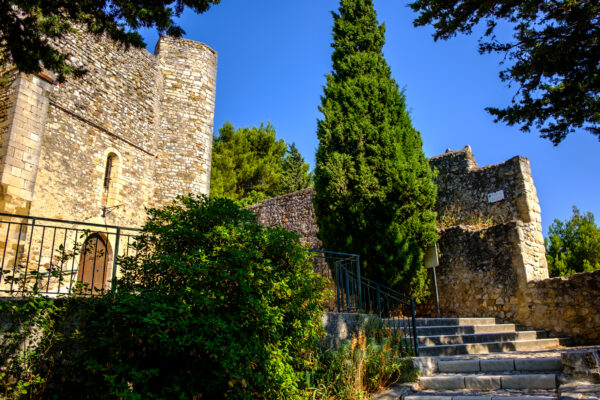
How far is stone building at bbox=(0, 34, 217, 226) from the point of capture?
876 cm

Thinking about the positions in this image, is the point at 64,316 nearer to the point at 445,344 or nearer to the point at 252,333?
the point at 252,333

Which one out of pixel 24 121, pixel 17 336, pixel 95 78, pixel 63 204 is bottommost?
pixel 17 336

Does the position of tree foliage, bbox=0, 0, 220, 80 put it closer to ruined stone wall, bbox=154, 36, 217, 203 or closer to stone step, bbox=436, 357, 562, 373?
stone step, bbox=436, 357, 562, 373

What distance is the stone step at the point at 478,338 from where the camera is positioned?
659 cm

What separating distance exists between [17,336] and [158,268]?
1373 millimetres

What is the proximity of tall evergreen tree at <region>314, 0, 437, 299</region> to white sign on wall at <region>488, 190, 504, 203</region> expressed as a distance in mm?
2215

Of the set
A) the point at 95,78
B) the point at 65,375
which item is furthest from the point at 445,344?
the point at 95,78

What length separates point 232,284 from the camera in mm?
4117

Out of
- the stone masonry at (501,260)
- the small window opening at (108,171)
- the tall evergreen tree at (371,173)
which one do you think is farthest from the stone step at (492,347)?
the small window opening at (108,171)

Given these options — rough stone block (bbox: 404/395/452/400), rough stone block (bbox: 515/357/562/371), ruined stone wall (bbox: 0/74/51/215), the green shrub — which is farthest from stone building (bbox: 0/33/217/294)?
rough stone block (bbox: 515/357/562/371)

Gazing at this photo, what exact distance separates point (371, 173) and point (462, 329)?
3613 mm

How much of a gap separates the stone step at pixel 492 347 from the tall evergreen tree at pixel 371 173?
82.1 inches

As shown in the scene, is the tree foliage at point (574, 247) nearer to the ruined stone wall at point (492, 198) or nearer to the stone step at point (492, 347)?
the ruined stone wall at point (492, 198)

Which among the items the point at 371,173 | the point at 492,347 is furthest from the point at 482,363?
the point at 371,173
